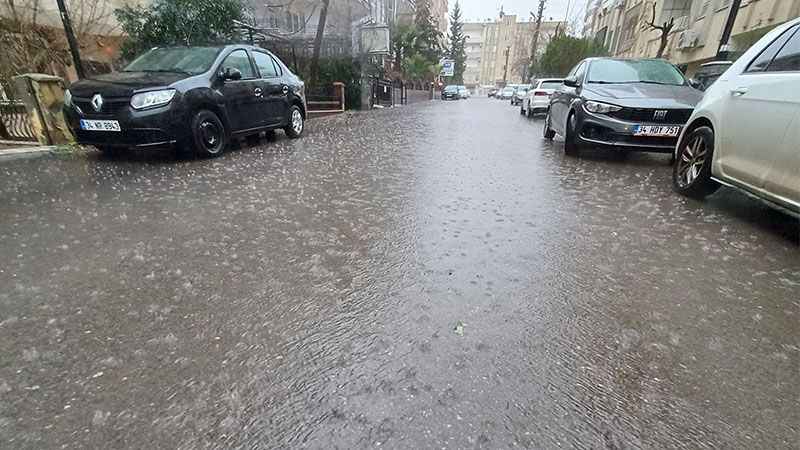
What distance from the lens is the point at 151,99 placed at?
16.0 feet

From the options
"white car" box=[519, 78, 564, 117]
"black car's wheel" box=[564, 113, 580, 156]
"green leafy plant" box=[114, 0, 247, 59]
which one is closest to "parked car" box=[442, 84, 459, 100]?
"white car" box=[519, 78, 564, 117]

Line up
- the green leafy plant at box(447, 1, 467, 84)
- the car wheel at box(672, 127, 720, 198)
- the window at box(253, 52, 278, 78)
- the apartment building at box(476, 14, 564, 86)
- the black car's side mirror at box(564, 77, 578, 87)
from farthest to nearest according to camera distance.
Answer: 1. the apartment building at box(476, 14, 564, 86)
2. the green leafy plant at box(447, 1, 467, 84)
3. the window at box(253, 52, 278, 78)
4. the black car's side mirror at box(564, 77, 578, 87)
5. the car wheel at box(672, 127, 720, 198)

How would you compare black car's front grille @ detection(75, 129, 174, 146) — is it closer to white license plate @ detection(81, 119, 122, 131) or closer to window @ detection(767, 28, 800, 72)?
white license plate @ detection(81, 119, 122, 131)

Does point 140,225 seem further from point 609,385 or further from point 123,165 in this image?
point 609,385

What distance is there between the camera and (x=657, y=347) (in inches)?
71.3

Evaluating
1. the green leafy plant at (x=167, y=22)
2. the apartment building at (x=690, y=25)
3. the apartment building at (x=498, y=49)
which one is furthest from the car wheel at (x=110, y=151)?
the apartment building at (x=498, y=49)

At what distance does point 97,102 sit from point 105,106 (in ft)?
0.44

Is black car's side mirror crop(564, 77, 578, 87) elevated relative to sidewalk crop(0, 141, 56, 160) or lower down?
elevated

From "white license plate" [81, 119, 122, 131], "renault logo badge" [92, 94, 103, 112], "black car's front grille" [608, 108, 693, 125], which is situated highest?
"renault logo badge" [92, 94, 103, 112]

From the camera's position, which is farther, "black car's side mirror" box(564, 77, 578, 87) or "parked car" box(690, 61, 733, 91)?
"parked car" box(690, 61, 733, 91)

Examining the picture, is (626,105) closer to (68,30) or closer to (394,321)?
(394,321)

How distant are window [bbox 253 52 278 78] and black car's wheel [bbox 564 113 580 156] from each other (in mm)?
5250

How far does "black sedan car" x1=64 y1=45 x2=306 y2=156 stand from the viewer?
4.85 m

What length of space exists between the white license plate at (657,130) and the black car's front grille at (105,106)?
659 centimetres
